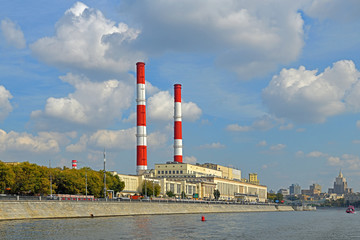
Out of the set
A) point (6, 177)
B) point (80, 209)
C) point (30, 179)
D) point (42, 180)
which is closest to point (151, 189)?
point (42, 180)

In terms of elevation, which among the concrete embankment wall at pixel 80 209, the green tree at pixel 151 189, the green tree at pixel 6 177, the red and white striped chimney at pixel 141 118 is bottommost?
the concrete embankment wall at pixel 80 209

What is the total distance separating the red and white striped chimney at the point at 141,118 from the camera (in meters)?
170

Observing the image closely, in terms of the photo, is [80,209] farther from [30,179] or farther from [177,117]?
[177,117]

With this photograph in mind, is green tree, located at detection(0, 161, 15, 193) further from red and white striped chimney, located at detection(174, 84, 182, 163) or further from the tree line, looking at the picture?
red and white striped chimney, located at detection(174, 84, 182, 163)

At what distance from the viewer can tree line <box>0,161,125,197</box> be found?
350 ft

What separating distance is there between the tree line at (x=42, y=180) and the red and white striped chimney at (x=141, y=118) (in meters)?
31.3

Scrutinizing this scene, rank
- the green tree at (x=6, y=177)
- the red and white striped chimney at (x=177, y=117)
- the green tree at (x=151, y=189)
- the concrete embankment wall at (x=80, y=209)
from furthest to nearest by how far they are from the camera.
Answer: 1. the red and white striped chimney at (x=177, y=117)
2. the green tree at (x=151, y=189)
3. the green tree at (x=6, y=177)
4. the concrete embankment wall at (x=80, y=209)

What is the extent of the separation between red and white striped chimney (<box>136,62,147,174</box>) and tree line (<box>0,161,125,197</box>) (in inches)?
1230

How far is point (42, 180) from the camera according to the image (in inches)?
4427

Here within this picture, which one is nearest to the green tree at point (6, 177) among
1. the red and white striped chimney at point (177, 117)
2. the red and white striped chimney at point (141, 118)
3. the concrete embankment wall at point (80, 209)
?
the concrete embankment wall at point (80, 209)

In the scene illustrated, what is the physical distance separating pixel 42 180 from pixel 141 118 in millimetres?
61822

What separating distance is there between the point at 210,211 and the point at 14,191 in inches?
2524

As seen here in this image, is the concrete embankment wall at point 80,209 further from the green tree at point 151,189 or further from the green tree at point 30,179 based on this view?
the green tree at point 151,189

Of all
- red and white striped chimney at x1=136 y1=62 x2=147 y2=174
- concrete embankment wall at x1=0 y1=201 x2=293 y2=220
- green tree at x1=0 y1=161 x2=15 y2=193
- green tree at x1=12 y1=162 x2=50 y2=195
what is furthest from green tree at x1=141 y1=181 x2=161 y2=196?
green tree at x1=0 y1=161 x2=15 y2=193
